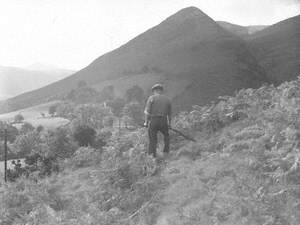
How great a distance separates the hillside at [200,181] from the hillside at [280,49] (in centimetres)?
10306

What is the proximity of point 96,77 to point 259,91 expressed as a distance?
123m

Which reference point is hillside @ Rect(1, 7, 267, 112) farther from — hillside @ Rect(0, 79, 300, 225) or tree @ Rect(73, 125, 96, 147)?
hillside @ Rect(0, 79, 300, 225)

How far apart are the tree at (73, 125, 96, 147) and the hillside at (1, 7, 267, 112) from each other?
6434 cm

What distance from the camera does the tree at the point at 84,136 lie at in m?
16.4

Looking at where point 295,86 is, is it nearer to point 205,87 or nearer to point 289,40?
point 205,87

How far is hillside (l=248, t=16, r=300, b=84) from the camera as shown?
121150mm

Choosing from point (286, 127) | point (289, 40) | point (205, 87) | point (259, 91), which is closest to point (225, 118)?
point (259, 91)

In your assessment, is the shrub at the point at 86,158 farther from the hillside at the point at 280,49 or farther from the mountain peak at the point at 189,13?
the mountain peak at the point at 189,13

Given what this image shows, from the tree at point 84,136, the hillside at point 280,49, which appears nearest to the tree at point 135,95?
the hillside at point 280,49

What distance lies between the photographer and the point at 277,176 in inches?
266

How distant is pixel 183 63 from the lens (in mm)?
115438

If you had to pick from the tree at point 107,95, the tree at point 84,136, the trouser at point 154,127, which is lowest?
the tree at point 107,95

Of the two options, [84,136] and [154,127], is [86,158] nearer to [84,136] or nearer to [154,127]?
[84,136]

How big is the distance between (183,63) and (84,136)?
10053 centimetres
